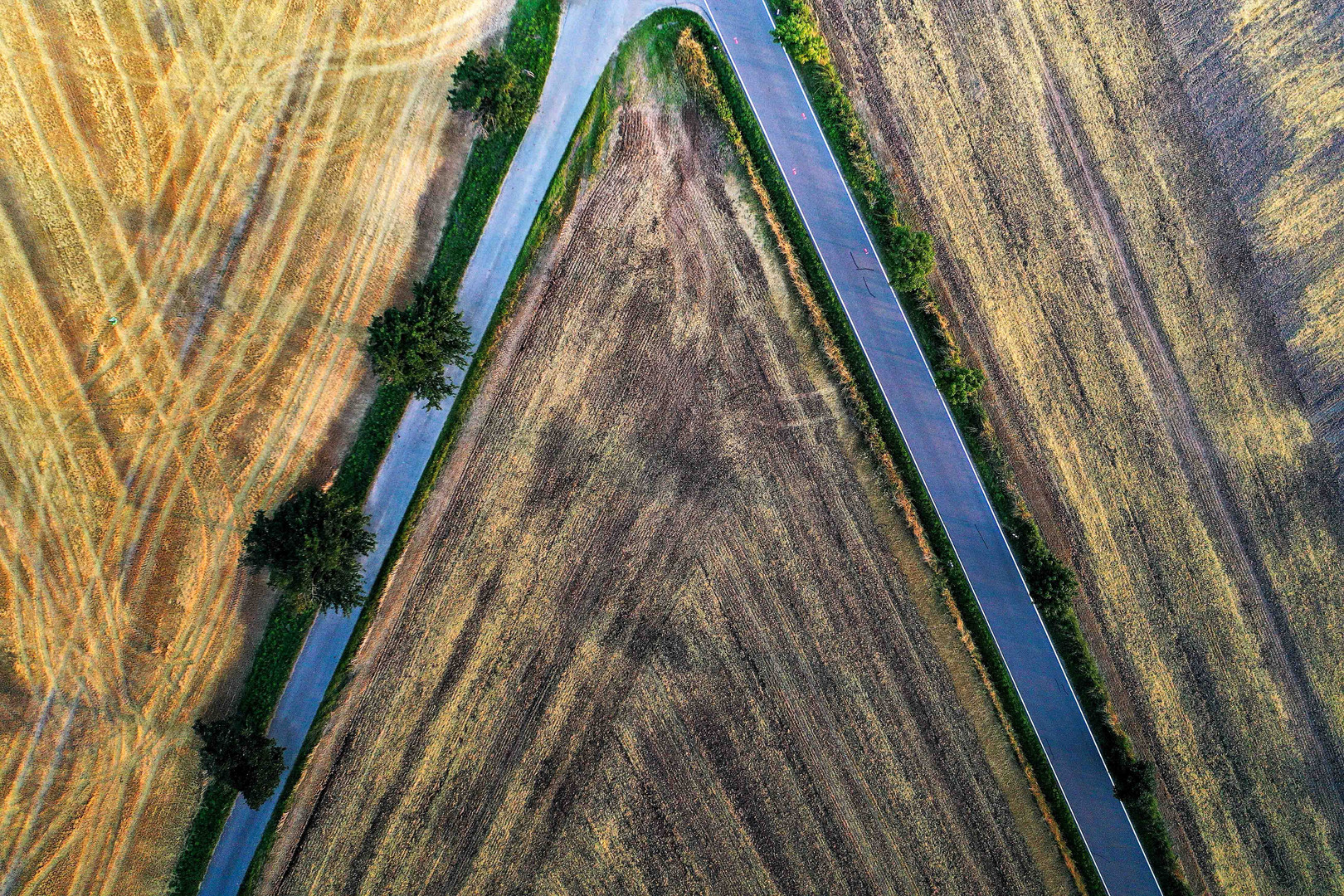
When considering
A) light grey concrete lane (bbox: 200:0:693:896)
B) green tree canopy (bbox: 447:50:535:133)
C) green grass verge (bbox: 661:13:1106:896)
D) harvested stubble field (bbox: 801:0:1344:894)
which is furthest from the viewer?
harvested stubble field (bbox: 801:0:1344:894)

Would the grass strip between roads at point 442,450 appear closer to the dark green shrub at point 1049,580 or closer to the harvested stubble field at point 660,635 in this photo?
the harvested stubble field at point 660,635

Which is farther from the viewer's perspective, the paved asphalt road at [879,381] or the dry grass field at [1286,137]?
the dry grass field at [1286,137]

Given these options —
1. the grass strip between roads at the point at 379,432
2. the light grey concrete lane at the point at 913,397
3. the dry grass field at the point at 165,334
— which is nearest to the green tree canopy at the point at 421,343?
the grass strip between roads at the point at 379,432

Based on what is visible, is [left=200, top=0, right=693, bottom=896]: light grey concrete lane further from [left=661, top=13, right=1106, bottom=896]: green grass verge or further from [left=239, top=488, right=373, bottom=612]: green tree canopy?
[left=661, top=13, right=1106, bottom=896]: green grass verge

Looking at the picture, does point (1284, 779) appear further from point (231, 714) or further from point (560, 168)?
point (231, 714)

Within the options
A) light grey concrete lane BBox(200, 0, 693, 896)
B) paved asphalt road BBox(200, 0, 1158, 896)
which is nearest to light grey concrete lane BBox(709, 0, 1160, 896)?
paved asphalt road BBox(200, 0, 1158, 896)
